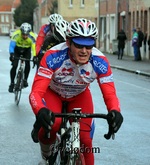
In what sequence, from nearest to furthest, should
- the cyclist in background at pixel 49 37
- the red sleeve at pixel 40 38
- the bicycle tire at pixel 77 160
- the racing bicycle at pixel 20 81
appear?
the bicycle tire at pixel 77 160, the cyclist in background at pixel 49 37, the red sleeve at pixel 40 38, the racing bicycle at pixel 20 81

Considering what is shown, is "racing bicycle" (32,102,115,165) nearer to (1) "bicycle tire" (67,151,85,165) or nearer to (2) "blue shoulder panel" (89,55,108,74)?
(1) "bicycle tire" (67,151,85,165)

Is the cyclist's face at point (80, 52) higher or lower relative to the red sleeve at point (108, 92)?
higher

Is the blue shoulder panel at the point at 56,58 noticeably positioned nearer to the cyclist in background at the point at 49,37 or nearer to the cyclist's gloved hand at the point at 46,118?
the cyclist's gloved hand at the point at 46,118

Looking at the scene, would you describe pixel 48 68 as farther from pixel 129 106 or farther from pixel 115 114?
pixel 129 106

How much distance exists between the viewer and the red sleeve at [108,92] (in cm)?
592

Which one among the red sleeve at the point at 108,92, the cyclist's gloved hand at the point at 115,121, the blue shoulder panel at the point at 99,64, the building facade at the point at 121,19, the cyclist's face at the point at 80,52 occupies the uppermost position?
the cyclist's face at the point at 80,52

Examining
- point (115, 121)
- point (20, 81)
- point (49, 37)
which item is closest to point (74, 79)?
point (115, 121)

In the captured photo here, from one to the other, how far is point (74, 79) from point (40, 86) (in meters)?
0.47

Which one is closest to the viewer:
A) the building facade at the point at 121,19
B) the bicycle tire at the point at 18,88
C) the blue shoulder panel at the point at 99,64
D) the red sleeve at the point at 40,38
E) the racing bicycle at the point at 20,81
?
the blue shoulder panel at the point at 99,64

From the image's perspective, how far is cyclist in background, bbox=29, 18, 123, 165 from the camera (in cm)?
596

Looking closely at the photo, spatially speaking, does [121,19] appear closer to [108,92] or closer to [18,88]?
[18,88]

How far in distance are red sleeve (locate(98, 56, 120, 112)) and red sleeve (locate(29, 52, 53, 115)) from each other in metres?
0.45

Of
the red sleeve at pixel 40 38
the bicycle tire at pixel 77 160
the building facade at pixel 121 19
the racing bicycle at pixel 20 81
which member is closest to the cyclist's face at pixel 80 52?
the bicycle tire at pixel 77 160

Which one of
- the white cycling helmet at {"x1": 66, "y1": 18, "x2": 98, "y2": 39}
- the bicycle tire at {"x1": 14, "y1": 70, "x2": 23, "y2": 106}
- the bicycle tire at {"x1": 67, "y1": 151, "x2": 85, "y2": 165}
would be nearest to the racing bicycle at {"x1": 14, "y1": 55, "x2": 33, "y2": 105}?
the bicycle tire at {"x1": 14, "y1": 70, "x2": 23, "y2": 106}
